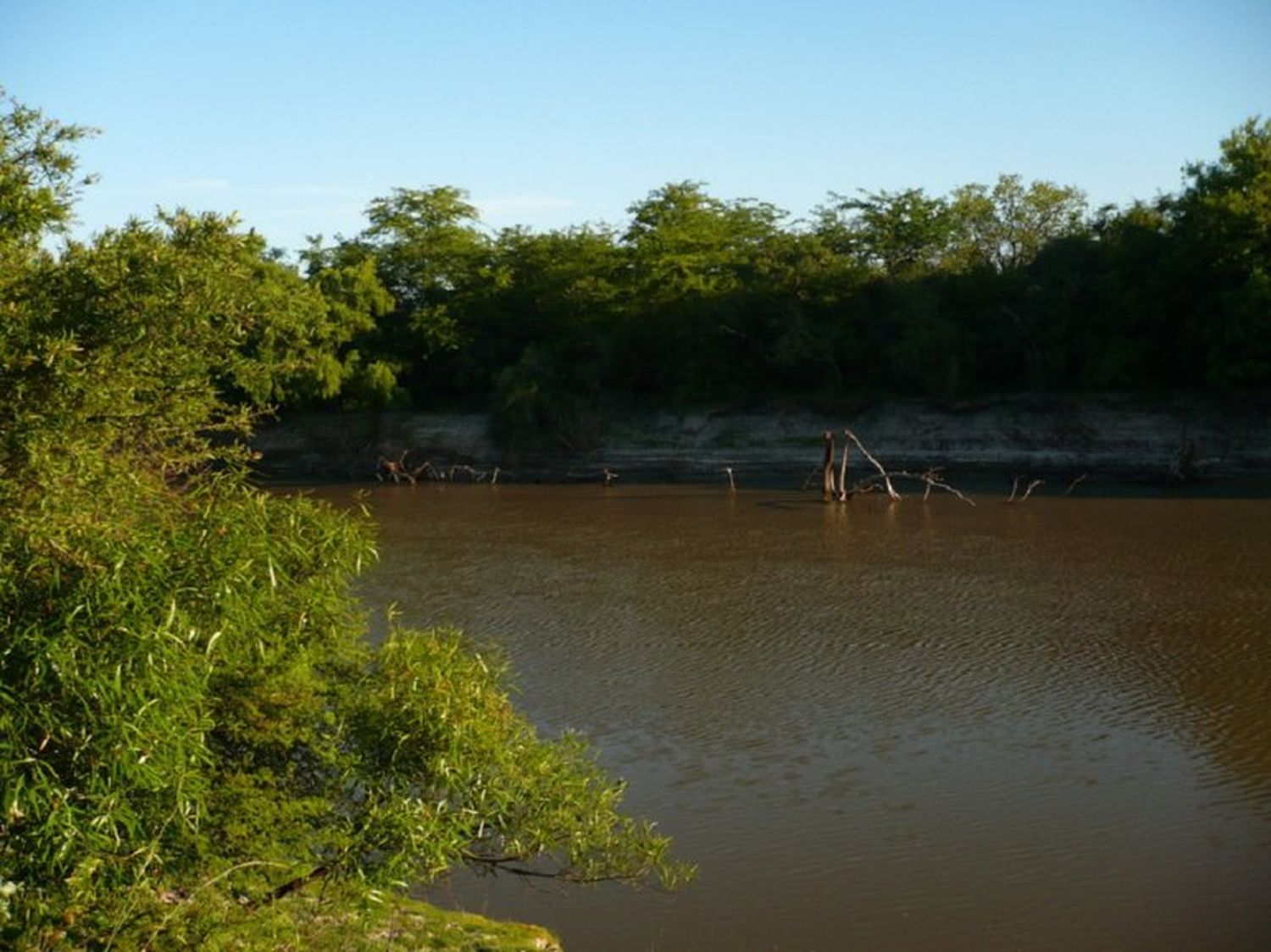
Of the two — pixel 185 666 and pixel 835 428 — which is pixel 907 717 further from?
pixel 835 428

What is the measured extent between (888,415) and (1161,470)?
9.59 meters

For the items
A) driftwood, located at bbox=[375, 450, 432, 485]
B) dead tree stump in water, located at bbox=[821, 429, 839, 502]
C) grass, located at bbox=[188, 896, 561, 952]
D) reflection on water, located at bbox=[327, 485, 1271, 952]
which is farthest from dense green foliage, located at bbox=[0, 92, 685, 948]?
driftwood, located at bbox=[375, 450, 432, 485]

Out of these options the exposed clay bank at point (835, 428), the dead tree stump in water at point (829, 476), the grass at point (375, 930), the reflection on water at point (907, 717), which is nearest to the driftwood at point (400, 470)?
the exposed clay bank at point (835, 428)

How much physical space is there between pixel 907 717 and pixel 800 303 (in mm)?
38079

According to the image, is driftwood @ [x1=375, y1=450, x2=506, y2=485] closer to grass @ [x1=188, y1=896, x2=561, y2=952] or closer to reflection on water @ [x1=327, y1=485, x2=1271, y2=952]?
reflection on water @ [x1=327, y1=485, x2=1271, y2=952]

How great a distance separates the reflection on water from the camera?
35.8 feet

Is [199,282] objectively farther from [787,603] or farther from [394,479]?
[394,479]

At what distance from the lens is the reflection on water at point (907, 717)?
10898mm

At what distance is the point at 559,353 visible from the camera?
5575 centimetres

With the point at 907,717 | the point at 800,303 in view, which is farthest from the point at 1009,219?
the point at 907,717

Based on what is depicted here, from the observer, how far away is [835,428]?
49.1 metres

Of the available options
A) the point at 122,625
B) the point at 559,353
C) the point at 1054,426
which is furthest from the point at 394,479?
the point at 122,625

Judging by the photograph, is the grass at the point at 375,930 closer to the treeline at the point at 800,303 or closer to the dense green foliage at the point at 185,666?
the dense green foliage at the point at 185,666

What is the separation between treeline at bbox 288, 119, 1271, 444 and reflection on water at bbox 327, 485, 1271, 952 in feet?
46.1
